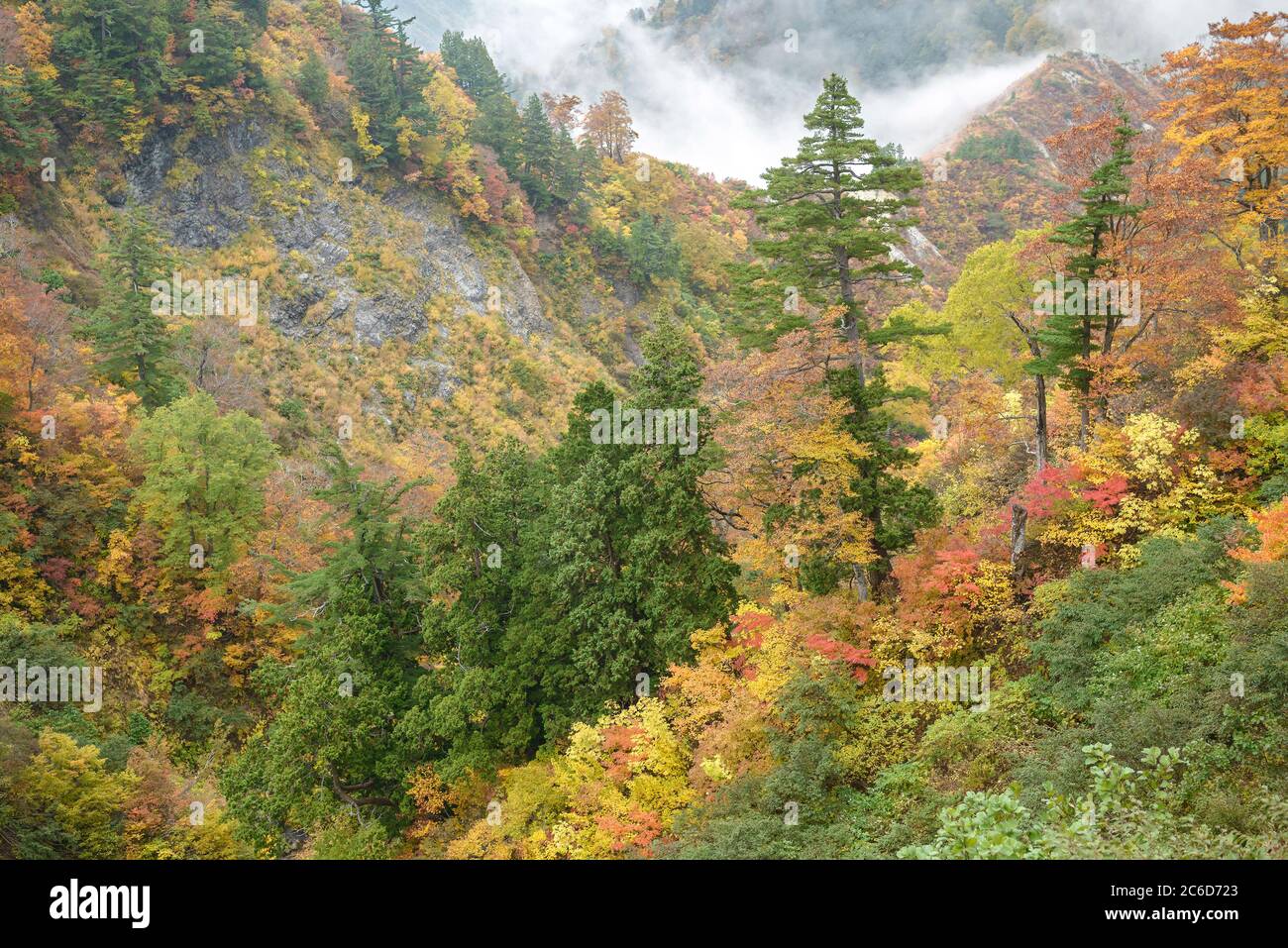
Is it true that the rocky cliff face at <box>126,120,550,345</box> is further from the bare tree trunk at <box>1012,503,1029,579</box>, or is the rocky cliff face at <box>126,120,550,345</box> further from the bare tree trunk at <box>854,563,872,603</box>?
the bare tree trunk at <box>1012,503,1029,579</box>

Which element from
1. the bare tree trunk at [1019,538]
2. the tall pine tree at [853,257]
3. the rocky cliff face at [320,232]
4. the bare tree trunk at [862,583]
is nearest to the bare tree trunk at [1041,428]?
the bare tree trunk at [1019,538]

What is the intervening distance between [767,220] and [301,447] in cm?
2854

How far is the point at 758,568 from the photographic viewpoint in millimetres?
21875

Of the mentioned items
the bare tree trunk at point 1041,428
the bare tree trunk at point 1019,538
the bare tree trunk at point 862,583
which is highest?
the bare tree trunk at point 1041,428

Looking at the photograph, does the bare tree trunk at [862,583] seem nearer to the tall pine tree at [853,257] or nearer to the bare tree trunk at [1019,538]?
the tall pine tree at [853,257]

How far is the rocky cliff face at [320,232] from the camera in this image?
4756 centimetres

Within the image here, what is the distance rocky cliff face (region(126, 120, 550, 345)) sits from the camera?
156ft

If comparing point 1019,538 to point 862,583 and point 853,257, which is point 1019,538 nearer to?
point 862,583

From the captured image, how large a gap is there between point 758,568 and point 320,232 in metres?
42.0

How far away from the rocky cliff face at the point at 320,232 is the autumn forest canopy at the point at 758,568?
779 cm

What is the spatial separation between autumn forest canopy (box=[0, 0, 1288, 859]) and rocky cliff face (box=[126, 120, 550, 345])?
25.6 ft

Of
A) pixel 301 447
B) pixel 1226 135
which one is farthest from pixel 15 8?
pixel 1226 135

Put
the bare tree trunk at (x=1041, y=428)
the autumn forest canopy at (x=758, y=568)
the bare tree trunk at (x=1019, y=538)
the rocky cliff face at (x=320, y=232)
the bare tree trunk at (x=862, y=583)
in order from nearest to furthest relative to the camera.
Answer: the autumn forest canopy at (x=758, y=568)
the bare tree trunk at (x=1019, y=538)
the bare tree trunk at (x=1041, y=428)
the bare tree trunk at (x=862, y=583)
the rocky cliff face at (x=320, y=232)
